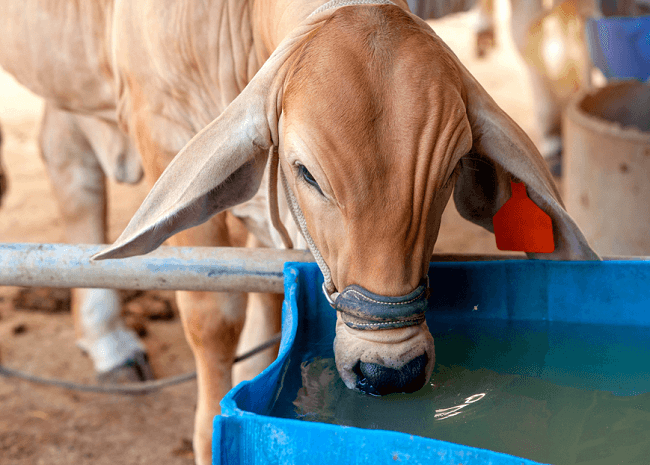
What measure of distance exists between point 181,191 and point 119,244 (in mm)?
143

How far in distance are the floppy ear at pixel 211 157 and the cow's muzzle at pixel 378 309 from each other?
1.04 ft

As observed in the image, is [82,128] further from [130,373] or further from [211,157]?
[211,157]

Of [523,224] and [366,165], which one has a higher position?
[366,165]

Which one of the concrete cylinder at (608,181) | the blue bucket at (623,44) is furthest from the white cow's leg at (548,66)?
the concrete cylinder at (608,181)

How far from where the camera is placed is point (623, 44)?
10.9 ft

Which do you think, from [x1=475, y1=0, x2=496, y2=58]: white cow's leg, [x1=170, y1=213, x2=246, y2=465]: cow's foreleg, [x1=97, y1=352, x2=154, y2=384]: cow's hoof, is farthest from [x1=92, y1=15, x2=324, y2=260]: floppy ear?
[x1=475, y1=0, x2=496, y2=58]: white cow's leg

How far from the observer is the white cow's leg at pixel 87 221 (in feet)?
10.00

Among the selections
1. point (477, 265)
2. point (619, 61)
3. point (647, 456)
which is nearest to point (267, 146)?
point (477, 265)

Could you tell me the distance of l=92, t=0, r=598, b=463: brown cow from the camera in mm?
1180

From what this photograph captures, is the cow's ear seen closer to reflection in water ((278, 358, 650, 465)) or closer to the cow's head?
the cow's head

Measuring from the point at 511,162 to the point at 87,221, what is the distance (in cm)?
222

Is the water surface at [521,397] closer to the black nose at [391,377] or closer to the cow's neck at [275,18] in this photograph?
the black nose at [391,377]

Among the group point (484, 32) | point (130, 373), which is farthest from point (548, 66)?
point (130, 373)

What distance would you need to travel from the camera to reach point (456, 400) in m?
1.27
